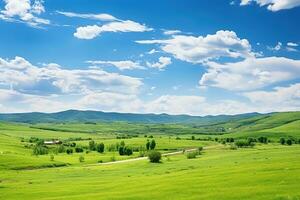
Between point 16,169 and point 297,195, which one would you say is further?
point 16,169

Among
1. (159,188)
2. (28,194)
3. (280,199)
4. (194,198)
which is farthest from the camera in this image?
(28,194)

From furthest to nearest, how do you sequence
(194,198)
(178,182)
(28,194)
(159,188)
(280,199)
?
(28,194), (178,182), (159,188), (194,198), (280,199)

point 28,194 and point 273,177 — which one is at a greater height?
point 273,177

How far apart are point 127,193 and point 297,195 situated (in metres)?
27.7

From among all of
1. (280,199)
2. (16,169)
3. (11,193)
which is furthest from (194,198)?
(16,169)

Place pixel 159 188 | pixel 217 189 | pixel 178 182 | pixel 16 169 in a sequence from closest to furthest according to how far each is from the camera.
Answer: pixel 217 189, pixel 159 188, pixel 178 182, pixel 16 169

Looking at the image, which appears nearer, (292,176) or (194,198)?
(194,198)

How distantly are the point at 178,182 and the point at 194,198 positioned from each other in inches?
752

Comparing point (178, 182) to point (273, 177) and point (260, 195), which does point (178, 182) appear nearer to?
point (273, 177)

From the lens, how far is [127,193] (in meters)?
65.6

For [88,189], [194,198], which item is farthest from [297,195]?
[88,189]

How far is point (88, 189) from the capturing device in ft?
260

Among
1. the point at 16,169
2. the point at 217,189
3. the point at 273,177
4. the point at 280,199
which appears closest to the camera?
→ the point at 280,199

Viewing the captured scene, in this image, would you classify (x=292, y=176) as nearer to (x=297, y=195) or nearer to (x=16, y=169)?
(x=297, y=195)
